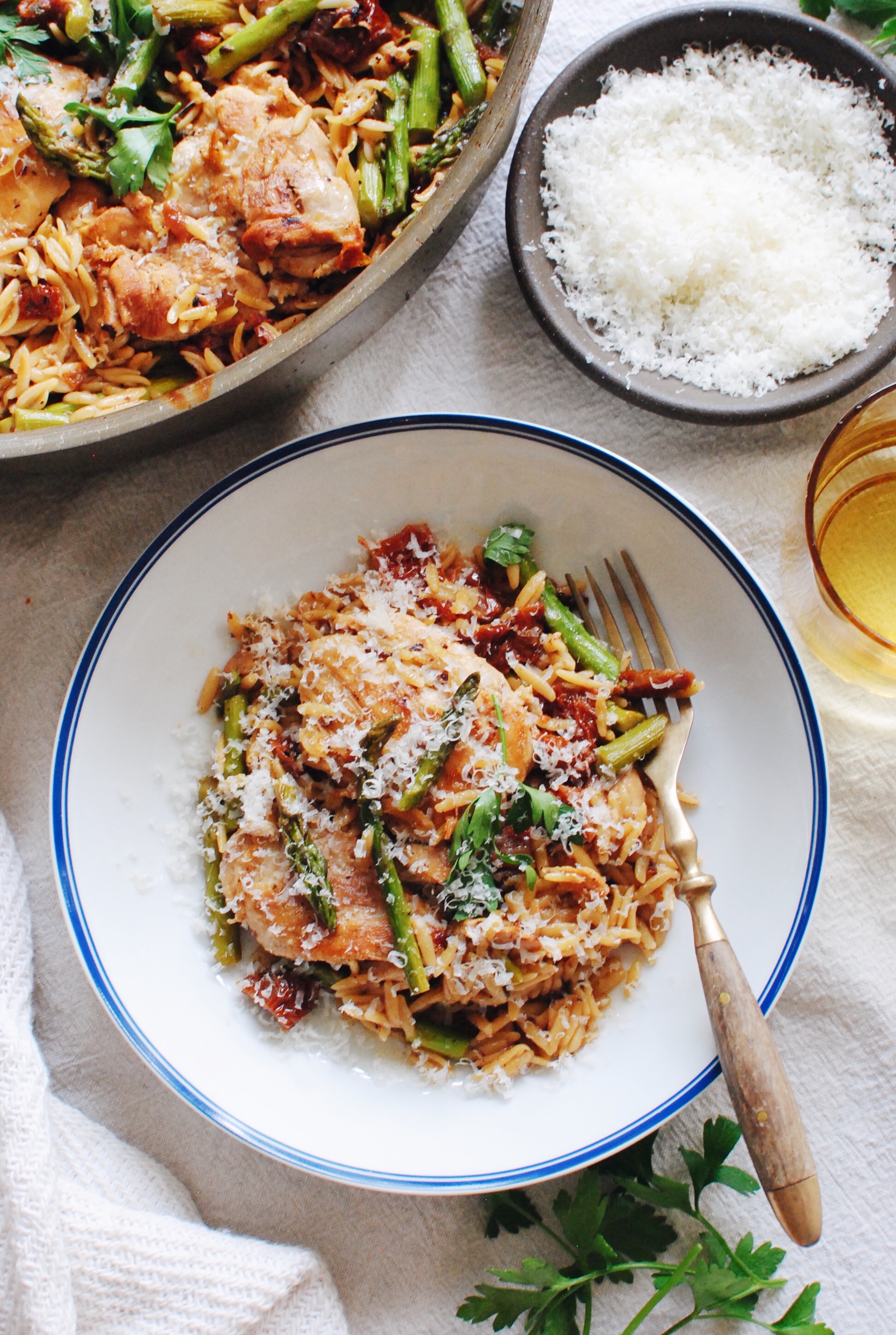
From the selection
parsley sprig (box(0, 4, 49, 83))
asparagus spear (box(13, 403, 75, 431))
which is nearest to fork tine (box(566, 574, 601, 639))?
asparagus spear (box(13, 403, 75, 431))

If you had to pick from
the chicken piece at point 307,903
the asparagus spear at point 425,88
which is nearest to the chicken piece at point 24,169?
the asparagus spear at point 425,88

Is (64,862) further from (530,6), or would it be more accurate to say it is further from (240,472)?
(530,6)

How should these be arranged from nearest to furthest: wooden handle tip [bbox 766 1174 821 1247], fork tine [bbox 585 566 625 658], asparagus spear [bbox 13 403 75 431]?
wooden handle tip [bbox 766 1174 821 1247] < asparagus spear [bbox 13 403 75 431] < fork tine [bbox 585 566 625 658]

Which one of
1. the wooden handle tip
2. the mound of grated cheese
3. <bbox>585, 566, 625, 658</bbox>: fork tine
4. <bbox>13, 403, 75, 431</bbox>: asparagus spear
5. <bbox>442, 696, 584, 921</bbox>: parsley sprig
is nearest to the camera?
the wooden handle tip

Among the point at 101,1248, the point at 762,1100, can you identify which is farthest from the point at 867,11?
the point at 101,1248

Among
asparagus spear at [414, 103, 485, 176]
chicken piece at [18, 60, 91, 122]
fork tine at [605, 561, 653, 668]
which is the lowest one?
fork tine at [605, 561, 653, 668]

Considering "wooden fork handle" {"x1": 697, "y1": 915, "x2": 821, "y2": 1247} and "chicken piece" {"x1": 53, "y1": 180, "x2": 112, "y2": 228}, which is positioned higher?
"chicken piece" {"x1": 53, "y1": 180, "x2": 112, "y2": 228}

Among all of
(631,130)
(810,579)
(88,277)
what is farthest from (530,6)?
(810,579)

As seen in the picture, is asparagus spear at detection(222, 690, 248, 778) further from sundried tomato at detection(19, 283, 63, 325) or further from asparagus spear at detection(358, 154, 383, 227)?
asparagus spear at detection(358, 154, 383, 227)

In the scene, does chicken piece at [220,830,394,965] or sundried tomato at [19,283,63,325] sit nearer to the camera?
chicken piece at [220,830,394,965]
